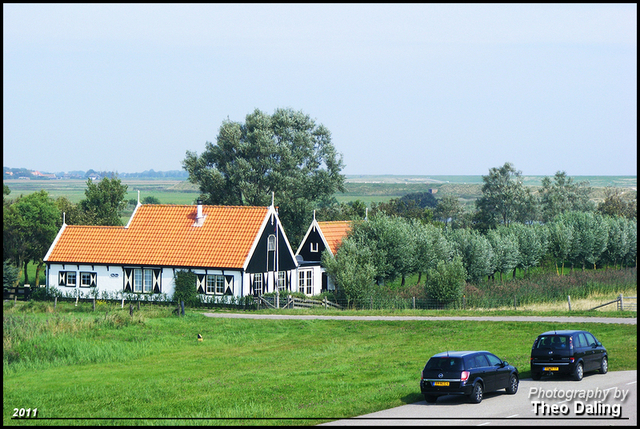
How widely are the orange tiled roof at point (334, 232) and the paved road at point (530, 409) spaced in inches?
1347

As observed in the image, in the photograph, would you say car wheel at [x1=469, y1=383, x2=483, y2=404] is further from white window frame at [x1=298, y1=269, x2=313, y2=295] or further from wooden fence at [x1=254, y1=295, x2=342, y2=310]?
white window frame at [x1=298, y1=269, x2=313, y2=295]

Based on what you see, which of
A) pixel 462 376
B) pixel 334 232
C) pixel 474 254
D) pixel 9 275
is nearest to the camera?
pixel 462 376

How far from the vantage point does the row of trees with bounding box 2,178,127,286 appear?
192 ft

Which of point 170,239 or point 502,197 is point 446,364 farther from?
point 502,197

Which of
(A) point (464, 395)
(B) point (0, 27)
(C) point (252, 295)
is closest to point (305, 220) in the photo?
(C) point (252, 295)

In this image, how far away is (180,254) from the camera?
51.6 m

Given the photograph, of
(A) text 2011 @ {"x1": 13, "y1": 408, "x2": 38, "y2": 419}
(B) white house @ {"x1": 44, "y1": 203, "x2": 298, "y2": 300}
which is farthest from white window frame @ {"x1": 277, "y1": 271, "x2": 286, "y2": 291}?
(A) text 2011 @ {"x1": 13, "y1": 408, "x2": 38, "y2": 419}

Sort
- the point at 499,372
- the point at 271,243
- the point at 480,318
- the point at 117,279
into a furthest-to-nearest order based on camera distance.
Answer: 1. the point at 271,243
2. the point at 117,279
3. the point at 480,318
4. the point at 499,372

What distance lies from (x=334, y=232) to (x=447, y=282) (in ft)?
42.3

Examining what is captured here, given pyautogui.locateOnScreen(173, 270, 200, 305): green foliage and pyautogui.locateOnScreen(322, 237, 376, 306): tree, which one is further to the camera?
pyautogui.locateOnScreen(322, 237, 376, 306): tree

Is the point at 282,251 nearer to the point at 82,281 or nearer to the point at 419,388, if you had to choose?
the point at 82,281

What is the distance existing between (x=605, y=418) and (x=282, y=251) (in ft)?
119

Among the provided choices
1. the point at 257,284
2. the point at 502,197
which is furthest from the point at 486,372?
the point at 502,197

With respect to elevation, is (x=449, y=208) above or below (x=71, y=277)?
above
